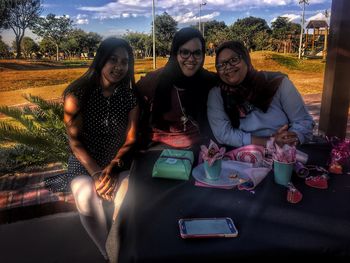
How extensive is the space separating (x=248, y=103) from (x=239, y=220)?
51.7 inches

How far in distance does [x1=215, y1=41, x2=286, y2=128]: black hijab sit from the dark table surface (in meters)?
0.83

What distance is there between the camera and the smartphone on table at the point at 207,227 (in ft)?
3.90

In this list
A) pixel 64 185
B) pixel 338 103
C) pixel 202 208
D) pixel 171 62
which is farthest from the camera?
pixel 338 103

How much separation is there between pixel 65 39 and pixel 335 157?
160ft

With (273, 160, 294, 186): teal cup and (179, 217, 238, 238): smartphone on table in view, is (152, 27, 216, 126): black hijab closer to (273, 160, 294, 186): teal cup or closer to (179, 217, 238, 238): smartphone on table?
(273, 160, 294, 186): teal cup

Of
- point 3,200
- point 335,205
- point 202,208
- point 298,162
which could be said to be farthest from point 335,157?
point 3,200

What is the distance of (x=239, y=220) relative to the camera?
1.31 m

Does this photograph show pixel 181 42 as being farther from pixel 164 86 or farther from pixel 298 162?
pixel 298 162

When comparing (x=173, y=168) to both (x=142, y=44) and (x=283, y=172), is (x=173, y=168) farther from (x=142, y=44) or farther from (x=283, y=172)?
(x=142, y=44)

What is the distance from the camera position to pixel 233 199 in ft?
4.86

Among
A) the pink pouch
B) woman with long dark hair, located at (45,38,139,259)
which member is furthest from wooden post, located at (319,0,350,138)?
woman with long dark hair, located at (45,38,139,259)

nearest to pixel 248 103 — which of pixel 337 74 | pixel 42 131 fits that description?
pixel 337 74

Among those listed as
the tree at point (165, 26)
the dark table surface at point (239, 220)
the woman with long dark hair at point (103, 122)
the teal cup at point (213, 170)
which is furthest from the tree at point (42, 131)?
the tree at point (165, 26)

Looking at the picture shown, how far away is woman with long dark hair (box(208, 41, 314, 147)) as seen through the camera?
242 centimetres
